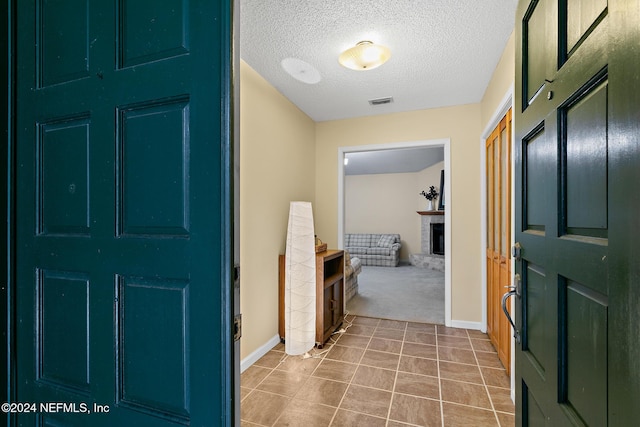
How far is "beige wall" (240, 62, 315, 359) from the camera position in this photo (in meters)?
2.62

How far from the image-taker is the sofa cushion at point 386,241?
8.34m

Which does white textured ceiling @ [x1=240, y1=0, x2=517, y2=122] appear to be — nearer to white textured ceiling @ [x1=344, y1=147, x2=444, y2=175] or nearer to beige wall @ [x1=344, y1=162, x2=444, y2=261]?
white textured ceiling @ [x1=344, y1=147, x2=444, y2=175]

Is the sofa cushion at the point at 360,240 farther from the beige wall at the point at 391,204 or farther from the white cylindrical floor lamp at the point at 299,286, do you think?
the white cylindrical floor lamp at the point at 299,286

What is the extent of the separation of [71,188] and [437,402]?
2384 mm

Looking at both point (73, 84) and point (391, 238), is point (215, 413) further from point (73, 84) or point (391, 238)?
point (391, 238)

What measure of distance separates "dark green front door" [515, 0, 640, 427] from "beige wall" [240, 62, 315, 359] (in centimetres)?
207

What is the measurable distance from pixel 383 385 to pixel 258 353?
1163 millimetres

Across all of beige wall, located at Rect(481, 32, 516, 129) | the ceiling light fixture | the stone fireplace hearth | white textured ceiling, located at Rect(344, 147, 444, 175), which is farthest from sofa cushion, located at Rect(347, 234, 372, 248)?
the ceiling light fixture

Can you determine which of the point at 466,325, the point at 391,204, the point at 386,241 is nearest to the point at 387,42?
the point at 466,325

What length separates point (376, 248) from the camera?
8.26 meters

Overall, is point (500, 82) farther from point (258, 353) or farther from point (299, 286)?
point (258, 353)

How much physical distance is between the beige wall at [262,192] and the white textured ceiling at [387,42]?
253 mm

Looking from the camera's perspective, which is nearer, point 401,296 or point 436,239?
point 401,296

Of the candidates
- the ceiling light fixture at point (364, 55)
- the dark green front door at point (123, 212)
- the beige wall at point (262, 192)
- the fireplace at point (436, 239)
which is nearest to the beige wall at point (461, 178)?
the beige wall at point (262, 192)
